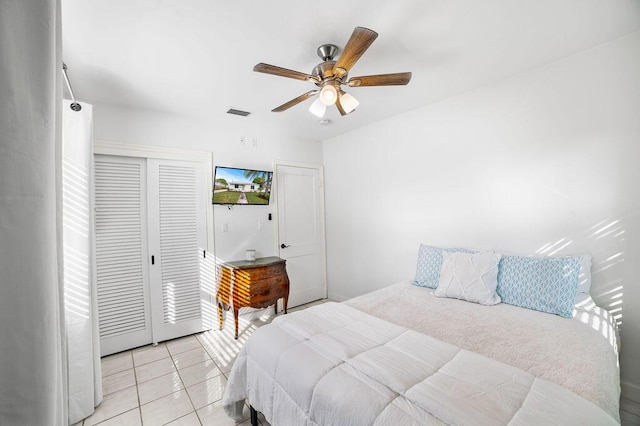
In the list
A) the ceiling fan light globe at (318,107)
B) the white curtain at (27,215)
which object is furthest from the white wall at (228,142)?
the white curtain at (27,215)

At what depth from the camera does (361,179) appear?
4.02 m

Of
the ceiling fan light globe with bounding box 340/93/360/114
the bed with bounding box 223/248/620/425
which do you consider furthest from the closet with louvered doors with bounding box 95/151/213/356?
the ceiling fan light globe with bounding box 340/93/360/114

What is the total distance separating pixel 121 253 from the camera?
9.71ft

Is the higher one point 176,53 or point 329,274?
point 176,53

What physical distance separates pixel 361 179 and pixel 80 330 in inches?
134

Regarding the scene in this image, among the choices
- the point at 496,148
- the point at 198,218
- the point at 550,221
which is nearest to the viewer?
the point at 550,221

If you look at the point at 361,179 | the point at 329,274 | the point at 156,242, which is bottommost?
the point at 329,274

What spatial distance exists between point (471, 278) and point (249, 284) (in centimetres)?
229

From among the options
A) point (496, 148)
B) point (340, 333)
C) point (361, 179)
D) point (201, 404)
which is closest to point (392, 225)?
point (361, 179)

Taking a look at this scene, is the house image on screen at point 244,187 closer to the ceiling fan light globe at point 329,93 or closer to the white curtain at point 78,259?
the white curtain at point 78,259

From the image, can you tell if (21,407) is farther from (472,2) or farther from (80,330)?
(472,2)

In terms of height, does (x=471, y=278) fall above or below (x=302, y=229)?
below

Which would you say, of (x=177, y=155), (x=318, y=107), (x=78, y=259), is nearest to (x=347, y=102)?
(x=318, y=107)

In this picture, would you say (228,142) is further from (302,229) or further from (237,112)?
(302,229)
